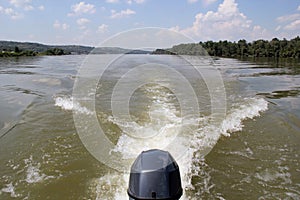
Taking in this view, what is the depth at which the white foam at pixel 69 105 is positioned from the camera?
294 inches

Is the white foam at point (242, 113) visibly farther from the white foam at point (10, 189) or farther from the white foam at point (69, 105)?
the white foam at point (10, 189)

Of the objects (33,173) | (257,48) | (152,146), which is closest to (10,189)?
(33,173)

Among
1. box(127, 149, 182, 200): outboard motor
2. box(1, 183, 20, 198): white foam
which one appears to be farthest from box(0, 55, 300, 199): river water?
box(127, 149, 182, 200): outboard motor

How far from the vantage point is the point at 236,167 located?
449 centimetres

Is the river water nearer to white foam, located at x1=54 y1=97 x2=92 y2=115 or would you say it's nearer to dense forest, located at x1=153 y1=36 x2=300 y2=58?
white foam, located at x1=54 y1=97 x2=92 y2=115

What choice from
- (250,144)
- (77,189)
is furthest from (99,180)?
(250,144)

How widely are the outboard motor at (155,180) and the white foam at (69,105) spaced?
5662mm

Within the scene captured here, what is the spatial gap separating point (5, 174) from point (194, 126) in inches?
163

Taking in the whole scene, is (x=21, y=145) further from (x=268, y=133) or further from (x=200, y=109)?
(x=268, y=133)

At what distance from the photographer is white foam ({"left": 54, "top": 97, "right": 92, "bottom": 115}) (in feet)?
24.5

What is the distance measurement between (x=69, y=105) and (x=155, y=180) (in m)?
6.89

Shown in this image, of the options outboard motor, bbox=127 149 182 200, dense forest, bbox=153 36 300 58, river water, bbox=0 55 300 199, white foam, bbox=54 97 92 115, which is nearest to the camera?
outboard motor, bbox=127 149 182 200

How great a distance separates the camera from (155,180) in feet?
5.57

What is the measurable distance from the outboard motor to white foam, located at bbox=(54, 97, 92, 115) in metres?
5.66
